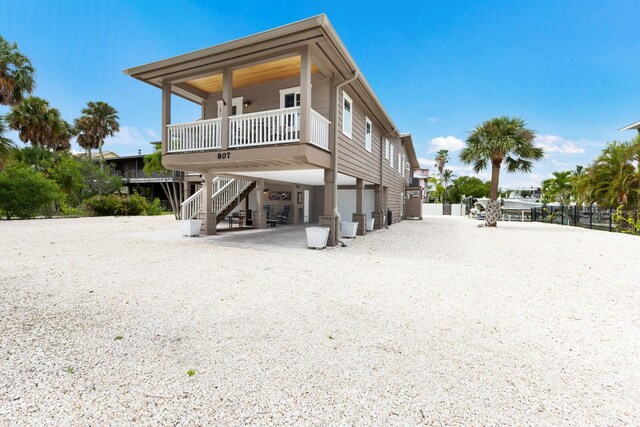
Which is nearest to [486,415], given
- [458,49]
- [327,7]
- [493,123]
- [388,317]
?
[388,317]

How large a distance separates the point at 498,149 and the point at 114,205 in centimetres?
2395

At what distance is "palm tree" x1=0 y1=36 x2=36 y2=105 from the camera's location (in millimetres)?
16531

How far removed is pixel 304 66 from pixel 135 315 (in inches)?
240

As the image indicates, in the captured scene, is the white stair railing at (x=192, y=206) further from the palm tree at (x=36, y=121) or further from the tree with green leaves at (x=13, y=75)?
the palm tree at (x=36, y=121)

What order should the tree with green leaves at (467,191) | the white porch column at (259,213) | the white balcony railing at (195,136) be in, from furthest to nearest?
1. the tree with green leaves at (467,191)
2. the white porch column at (259,213)
3. the white balcony railing at (195,136)

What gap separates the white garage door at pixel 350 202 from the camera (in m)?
16.9

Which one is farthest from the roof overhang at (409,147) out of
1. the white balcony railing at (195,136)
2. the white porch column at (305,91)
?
the white balcony railing at (195,136)

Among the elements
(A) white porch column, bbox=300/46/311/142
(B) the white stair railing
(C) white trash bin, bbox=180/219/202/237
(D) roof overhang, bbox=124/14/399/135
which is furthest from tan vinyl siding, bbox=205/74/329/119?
(C) white trash bin, bbox=180/219/202/237

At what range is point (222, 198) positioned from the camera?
535 inches

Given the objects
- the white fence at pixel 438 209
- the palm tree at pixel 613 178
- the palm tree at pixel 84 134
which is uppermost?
the palm tree at pixel 84 134

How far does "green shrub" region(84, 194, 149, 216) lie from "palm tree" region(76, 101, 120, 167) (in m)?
11.9

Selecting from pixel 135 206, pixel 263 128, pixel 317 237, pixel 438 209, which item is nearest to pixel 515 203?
pixel 438 209

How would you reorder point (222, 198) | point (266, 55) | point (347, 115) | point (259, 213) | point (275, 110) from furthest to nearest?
point (259, 213) → point (222, 198) → point (347, 115) → point (266, 55) → point (275, 110)

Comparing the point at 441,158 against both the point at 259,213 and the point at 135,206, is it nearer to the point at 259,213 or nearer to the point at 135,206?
the point at 259,213
